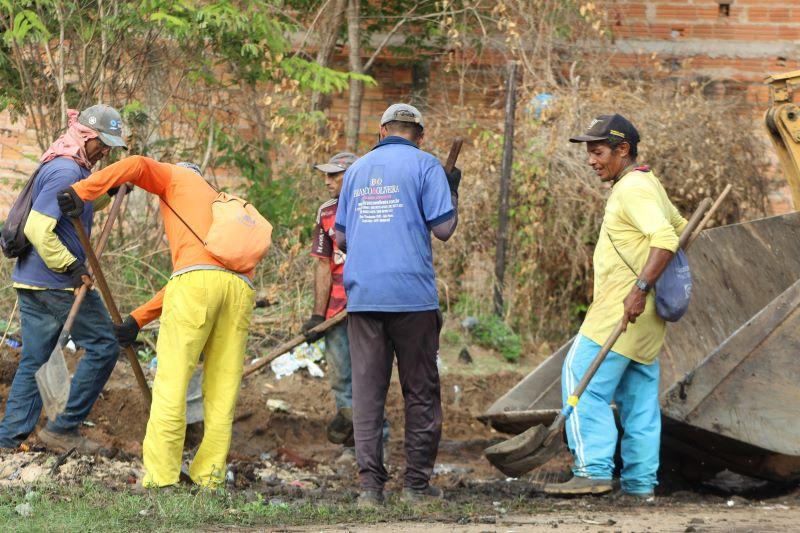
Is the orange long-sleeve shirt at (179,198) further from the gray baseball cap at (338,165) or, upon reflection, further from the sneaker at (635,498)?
the sneaker at (635,498)

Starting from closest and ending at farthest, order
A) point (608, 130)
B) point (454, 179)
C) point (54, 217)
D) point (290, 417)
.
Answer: point (608, 130) < point (54, 217) < point (454, 179) < point (290, 417)

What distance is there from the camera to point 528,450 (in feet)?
19.5

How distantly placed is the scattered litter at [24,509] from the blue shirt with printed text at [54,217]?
1566mm

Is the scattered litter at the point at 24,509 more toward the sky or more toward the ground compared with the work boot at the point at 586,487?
more toward the ground

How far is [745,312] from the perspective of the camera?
801 cm

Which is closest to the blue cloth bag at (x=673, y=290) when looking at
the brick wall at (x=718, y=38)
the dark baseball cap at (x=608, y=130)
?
the dark baseball cap at (x=608, y=130)

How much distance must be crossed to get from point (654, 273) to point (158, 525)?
271 centimetres

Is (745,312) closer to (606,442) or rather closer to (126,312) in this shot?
(606,442)

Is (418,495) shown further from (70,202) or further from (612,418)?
(70,202)

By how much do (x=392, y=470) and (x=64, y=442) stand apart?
2.16 meters

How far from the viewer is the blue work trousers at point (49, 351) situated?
6645 millimetres

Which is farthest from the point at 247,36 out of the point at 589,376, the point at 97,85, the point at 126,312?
the point at 589,376

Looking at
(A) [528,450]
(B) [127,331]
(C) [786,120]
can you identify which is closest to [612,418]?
(A) [528,450]

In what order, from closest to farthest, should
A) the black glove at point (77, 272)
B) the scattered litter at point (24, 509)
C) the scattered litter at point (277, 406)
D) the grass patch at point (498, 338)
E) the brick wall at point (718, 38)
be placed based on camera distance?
the scattered litter at point (24, 509) < the black glove at point (77, 272) < the scattered litter at point (277, 406) < the grass patch at point (498, 338) < the brick wall at point (718, 38)
